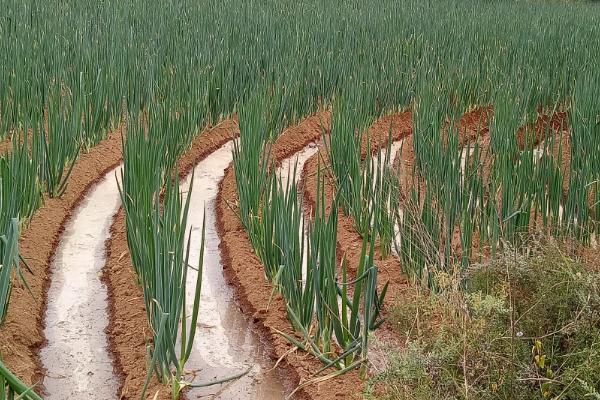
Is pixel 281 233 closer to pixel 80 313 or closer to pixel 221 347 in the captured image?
pixel 221 347

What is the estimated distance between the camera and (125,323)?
3977 millimetres

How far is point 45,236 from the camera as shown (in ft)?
15.9

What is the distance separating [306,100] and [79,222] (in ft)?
9.41

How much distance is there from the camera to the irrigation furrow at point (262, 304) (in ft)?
11.2

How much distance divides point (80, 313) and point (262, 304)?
806mm

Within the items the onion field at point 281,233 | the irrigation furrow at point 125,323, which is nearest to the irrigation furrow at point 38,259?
the onion field at point 281,233

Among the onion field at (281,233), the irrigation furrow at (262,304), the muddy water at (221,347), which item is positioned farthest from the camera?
the muddy water at (221,347)

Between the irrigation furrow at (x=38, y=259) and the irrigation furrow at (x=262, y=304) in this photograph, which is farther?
the irrigation furrow at (x=38, y=259)

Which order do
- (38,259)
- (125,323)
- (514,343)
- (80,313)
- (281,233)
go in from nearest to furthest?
(514,343) < (281,233) < (125,323) < (80,313) < (38,259)

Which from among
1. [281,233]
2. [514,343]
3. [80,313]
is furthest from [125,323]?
[514,343]

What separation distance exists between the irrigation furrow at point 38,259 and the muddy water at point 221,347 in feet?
2.09

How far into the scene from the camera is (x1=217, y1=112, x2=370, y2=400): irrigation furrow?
11.2 feet

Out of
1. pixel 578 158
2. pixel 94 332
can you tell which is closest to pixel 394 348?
pixel 94 332

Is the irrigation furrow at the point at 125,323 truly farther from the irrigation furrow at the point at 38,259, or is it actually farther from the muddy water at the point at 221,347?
the irrigation furrow at the point at 38,259
